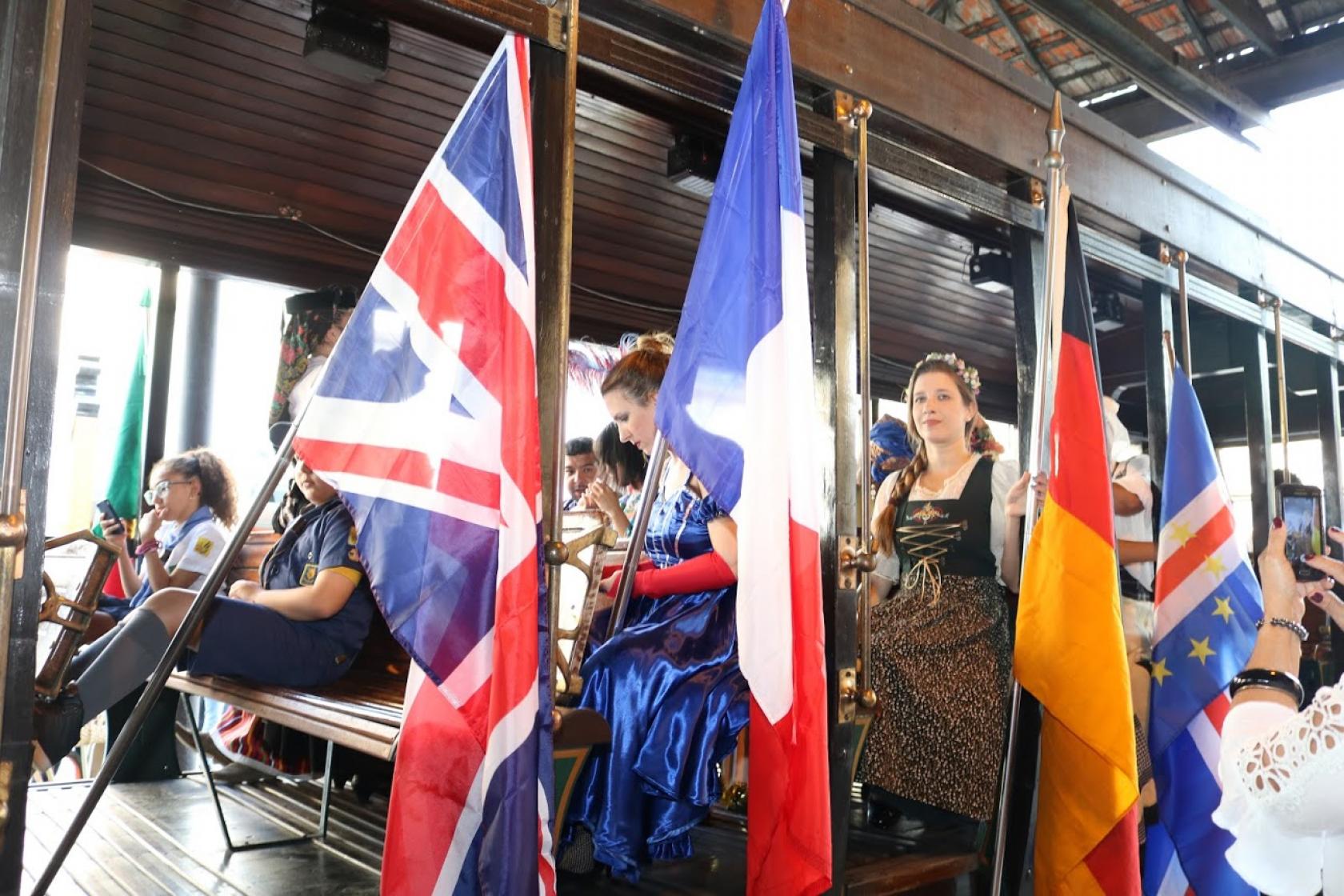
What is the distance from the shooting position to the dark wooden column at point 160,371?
436cm

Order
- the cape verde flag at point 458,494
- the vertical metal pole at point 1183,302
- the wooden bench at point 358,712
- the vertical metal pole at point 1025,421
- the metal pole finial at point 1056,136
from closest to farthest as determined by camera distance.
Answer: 1. the cape verde flag at point 458,494
2. the wooden bench at point 358,712
3. the vertical metal pole at point 1025,421
4. the metal pole finial at point 1056,136
5. the vertical metal pole at point 1183,302

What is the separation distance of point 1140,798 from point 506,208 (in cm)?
262

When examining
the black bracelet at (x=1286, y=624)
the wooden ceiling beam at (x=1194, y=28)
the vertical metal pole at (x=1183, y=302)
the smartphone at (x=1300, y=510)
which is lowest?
the black bracelet at (x=1286, y=624)

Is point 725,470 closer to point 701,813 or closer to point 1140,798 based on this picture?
point 701,813

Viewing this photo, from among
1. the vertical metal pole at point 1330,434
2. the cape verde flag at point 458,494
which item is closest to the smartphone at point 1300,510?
the vertical metal pole at point 1330,434

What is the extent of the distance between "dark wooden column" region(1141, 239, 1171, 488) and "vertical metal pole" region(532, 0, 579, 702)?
8.11 ft

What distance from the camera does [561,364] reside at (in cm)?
201

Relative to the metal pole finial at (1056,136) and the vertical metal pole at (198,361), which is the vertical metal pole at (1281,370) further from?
the vertical metal pole at (198,361)

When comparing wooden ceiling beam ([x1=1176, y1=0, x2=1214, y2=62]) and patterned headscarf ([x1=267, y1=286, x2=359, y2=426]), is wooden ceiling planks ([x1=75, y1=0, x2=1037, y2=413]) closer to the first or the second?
patterned headscarf ([x1=267, y1=286, x2=359, y2=426])

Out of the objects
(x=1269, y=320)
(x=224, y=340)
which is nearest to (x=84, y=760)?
(x=224, y=340)

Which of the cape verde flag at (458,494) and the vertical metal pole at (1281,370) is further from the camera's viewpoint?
the vertical metal pole at (1281,370)

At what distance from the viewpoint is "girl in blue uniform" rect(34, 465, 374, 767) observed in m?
2.34

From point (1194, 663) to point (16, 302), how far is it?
288 centimetres

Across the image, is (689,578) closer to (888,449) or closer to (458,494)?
(458,494)
